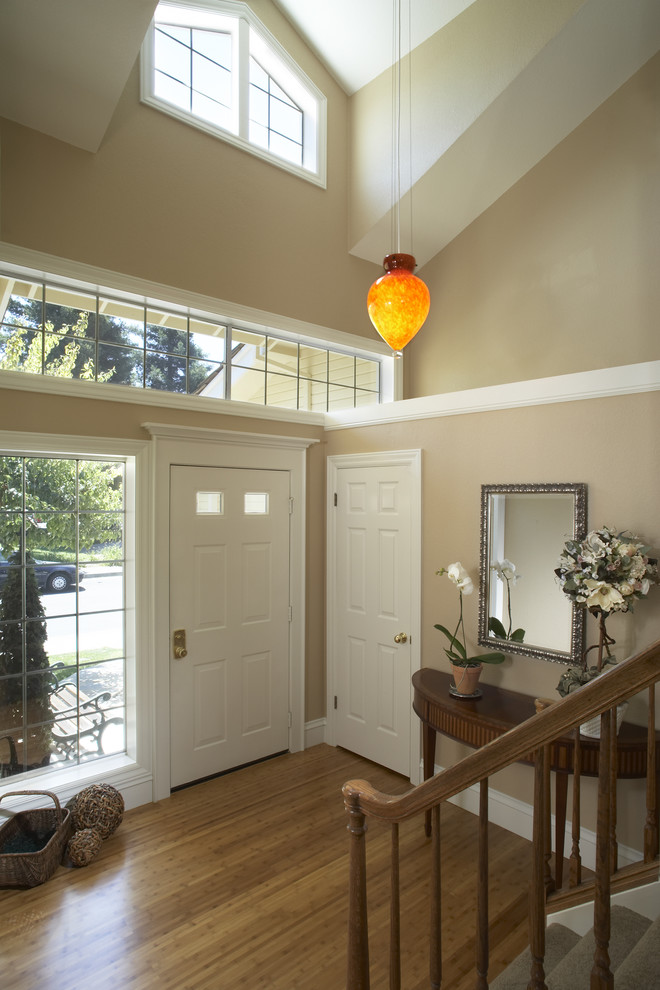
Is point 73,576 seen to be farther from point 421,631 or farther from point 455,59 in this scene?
point 455,59

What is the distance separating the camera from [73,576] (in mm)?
3264

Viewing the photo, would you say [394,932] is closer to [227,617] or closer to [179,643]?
[179,643]

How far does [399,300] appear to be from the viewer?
104 inches

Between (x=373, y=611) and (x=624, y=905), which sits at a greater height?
(x=373, y=611)

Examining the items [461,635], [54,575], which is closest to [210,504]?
[54,575]

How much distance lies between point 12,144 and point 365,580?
324 cm

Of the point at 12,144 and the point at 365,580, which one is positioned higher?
the point at 12,144

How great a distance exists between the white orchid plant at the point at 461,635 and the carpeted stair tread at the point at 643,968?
5.16 feet

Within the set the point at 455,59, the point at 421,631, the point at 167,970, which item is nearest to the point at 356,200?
the point at 455,59

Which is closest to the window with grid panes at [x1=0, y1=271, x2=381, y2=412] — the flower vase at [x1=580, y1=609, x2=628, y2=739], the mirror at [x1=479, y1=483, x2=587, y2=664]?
the mirror at [x1=479, y1=483, x2=587, y2=664]

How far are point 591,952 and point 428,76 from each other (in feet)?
15.9

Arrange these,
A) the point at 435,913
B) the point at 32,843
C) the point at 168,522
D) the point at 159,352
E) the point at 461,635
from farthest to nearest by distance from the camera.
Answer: the point at 159,352, the point at 168,522, the point at 461,635, the point at 32,843, the point at 435,913

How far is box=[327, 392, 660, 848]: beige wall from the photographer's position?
8.45 ft

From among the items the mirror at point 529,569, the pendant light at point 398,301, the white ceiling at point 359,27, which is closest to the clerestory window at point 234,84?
the white ceiling at point 359,27
